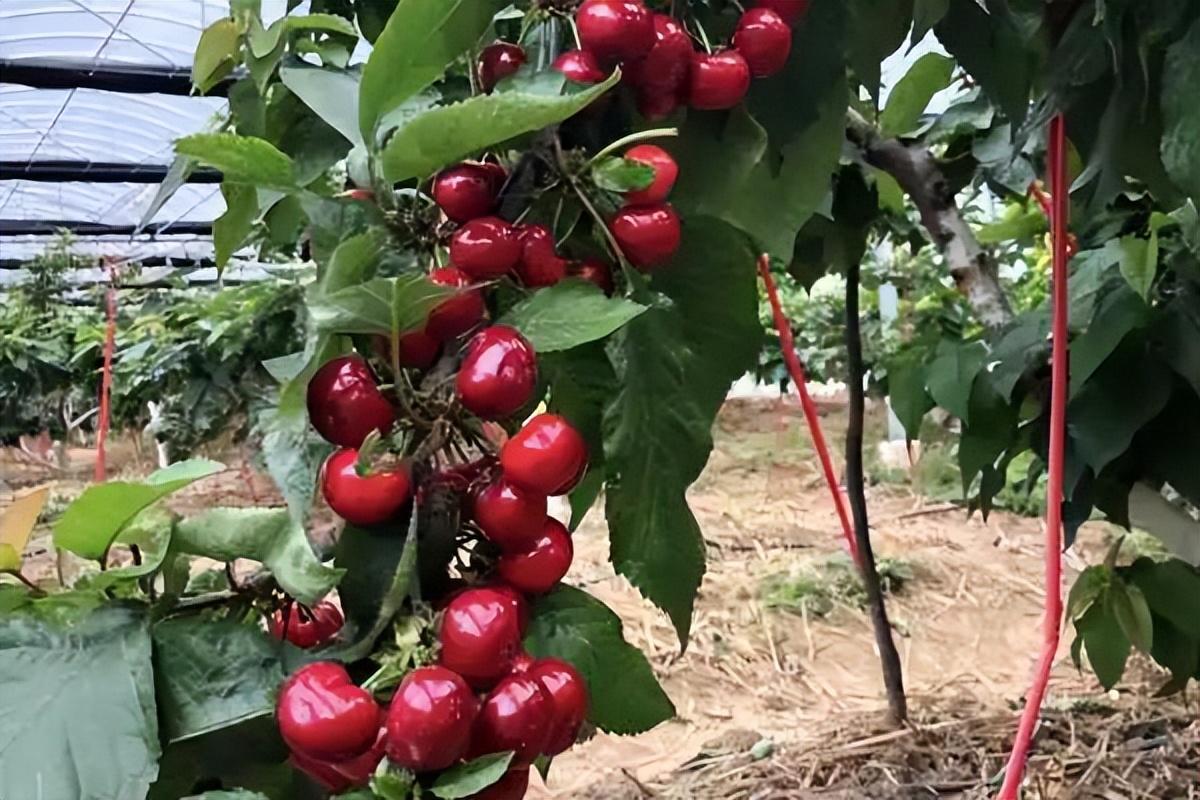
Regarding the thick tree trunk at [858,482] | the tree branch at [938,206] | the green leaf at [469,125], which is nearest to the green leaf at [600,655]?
the green leaf at [469,125]

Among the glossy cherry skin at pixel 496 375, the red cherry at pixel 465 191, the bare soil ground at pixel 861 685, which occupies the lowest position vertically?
the bare soil ground at pixel 861 685

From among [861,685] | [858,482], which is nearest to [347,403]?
[858,482]

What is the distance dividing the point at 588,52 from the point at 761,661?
62.1 inches

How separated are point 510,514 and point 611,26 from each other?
0.14 metres

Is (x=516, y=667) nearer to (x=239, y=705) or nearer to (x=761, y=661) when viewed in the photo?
(x=239, y=705)

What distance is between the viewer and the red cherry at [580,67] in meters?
0.31

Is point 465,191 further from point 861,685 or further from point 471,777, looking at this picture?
point 861,685

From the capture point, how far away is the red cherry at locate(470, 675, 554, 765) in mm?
245

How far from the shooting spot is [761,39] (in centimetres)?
36

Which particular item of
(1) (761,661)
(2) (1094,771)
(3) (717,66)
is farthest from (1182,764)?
(3) (717,66)

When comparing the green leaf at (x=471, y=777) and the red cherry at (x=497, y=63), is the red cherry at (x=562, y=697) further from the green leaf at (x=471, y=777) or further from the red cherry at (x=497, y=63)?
the red cherry at (x=497, y=63)

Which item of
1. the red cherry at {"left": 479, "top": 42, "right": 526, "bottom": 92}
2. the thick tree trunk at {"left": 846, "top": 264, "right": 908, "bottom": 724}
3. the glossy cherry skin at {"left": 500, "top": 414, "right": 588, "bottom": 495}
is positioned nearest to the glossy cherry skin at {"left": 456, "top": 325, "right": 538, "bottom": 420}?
the glossy cherry skin at {"left": 500, "top": 414, "right": 588, "bottom": 495}

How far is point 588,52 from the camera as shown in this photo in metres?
0.32

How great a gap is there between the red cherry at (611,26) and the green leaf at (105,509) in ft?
0.53
